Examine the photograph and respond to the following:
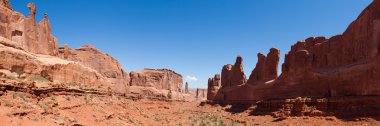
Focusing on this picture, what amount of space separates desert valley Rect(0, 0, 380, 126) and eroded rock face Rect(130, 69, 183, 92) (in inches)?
1797

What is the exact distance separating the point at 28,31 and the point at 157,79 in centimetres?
6725

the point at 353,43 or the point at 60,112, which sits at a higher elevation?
the point at 353,43

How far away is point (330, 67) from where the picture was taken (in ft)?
121

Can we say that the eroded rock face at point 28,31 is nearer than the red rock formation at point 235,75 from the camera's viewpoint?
Yes

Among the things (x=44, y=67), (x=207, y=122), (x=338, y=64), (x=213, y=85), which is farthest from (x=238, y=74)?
(x=44, y=67)

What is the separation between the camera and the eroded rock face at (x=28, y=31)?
88.9 feet

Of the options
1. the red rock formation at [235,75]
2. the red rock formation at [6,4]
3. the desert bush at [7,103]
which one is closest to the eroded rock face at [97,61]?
the red rock formation at [235,75]

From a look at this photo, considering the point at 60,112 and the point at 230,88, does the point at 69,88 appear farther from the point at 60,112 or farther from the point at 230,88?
the point at 230,88

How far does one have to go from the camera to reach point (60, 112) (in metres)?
19.9

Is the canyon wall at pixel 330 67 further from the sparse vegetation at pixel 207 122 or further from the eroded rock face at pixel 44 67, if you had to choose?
the eroded rock face at pixel 44 67

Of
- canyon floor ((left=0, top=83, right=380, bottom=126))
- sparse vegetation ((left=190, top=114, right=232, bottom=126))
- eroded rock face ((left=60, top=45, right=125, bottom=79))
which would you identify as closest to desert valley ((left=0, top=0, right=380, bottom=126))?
canyon floor ((left=0, top=83, right=380, bottom=126))

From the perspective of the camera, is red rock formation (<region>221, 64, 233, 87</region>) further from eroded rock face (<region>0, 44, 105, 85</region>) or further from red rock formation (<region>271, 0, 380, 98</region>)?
eroded rock face (<region>0, 44, 105, 85</region>)

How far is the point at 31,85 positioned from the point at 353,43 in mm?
35762

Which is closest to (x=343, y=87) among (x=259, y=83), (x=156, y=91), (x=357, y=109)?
(x=357, y=109)
